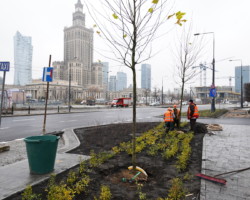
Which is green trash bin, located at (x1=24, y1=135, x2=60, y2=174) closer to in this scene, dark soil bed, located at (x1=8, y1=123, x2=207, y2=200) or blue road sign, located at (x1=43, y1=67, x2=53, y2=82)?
dark soil bed, located at (x1=8, y1=123, x2=207, y2=200)

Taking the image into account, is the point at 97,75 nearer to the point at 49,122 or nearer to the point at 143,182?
the point at 49,122

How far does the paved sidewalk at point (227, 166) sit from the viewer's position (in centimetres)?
362

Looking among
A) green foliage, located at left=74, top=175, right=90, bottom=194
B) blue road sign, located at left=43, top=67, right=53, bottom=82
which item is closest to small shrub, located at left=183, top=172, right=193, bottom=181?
green foliage, located at left=74, top=175, right=90, bottom=194

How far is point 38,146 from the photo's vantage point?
14.3 feet

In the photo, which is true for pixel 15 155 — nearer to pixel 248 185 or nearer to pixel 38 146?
pixel 38 146

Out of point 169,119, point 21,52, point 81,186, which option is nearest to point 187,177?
point 81,186

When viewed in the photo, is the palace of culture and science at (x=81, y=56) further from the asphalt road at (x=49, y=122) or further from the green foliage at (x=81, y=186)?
the green foliage at (x=81, y=186)

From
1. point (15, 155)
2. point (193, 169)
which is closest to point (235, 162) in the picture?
point (193, 169)

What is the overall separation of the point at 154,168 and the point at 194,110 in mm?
5796

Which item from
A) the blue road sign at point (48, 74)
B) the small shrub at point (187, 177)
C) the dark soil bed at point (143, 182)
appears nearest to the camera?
the dark soil bed at point (143, 182)

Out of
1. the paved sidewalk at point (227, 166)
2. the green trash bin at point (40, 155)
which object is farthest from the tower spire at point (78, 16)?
the green trash bin at point (40, 155)

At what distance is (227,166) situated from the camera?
516 cm

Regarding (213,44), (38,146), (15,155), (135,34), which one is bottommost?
(15,155)

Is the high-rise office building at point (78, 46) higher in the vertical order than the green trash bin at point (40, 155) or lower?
higher
